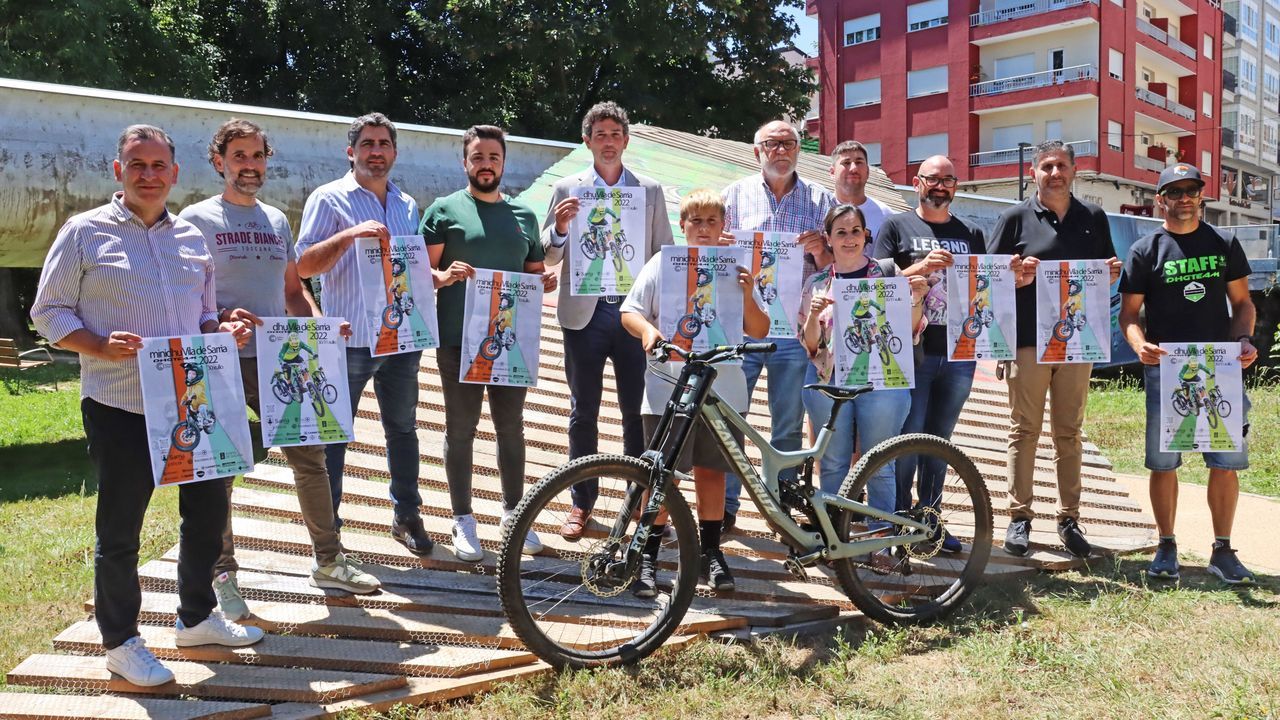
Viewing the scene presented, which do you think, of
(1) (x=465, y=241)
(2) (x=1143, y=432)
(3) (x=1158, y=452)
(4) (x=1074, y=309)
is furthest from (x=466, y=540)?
(2) (x=1143, y=432)

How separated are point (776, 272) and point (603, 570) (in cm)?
167

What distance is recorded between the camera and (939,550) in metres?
4.61

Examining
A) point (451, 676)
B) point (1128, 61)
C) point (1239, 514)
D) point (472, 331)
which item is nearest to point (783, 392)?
point (472, 331)

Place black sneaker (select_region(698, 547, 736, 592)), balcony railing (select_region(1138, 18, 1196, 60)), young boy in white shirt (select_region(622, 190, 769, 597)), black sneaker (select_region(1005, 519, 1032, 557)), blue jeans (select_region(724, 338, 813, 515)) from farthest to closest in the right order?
balcony railing (select_region(1138, 18, 1196, 60)) → black sneaker (select_region(1005, 519, 1032, 557)) → blue jeans (select_region(724, 338, 813, 515)) → black sneaker (select_region(698, 547, 736, 592)) → young boy in white shirt (select_region(622, 190, 769, 597))

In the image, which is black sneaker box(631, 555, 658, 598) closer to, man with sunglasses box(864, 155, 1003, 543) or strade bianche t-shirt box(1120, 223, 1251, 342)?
man with sunglasses box(864, 155, 1003, 543)

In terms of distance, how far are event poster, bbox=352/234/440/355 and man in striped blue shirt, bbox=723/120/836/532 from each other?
1503mm

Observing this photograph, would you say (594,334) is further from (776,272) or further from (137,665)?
(137,665)

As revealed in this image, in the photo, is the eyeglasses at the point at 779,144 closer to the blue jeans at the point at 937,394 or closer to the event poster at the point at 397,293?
the blue jeans at the point at 937,394

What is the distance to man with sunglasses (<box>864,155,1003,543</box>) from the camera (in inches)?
179

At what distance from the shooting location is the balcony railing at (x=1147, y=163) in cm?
3806

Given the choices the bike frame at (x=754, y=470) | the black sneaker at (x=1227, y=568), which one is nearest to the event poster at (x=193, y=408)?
the bike frame at (x=754, y=470)

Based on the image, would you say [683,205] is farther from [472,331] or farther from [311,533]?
[311,533]

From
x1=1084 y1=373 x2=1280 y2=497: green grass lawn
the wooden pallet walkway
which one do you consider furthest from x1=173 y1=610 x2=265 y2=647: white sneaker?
x1=1084 y1=373 x2=1280 y2=497: green grass lawn

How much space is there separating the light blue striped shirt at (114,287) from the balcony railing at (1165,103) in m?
41.2
